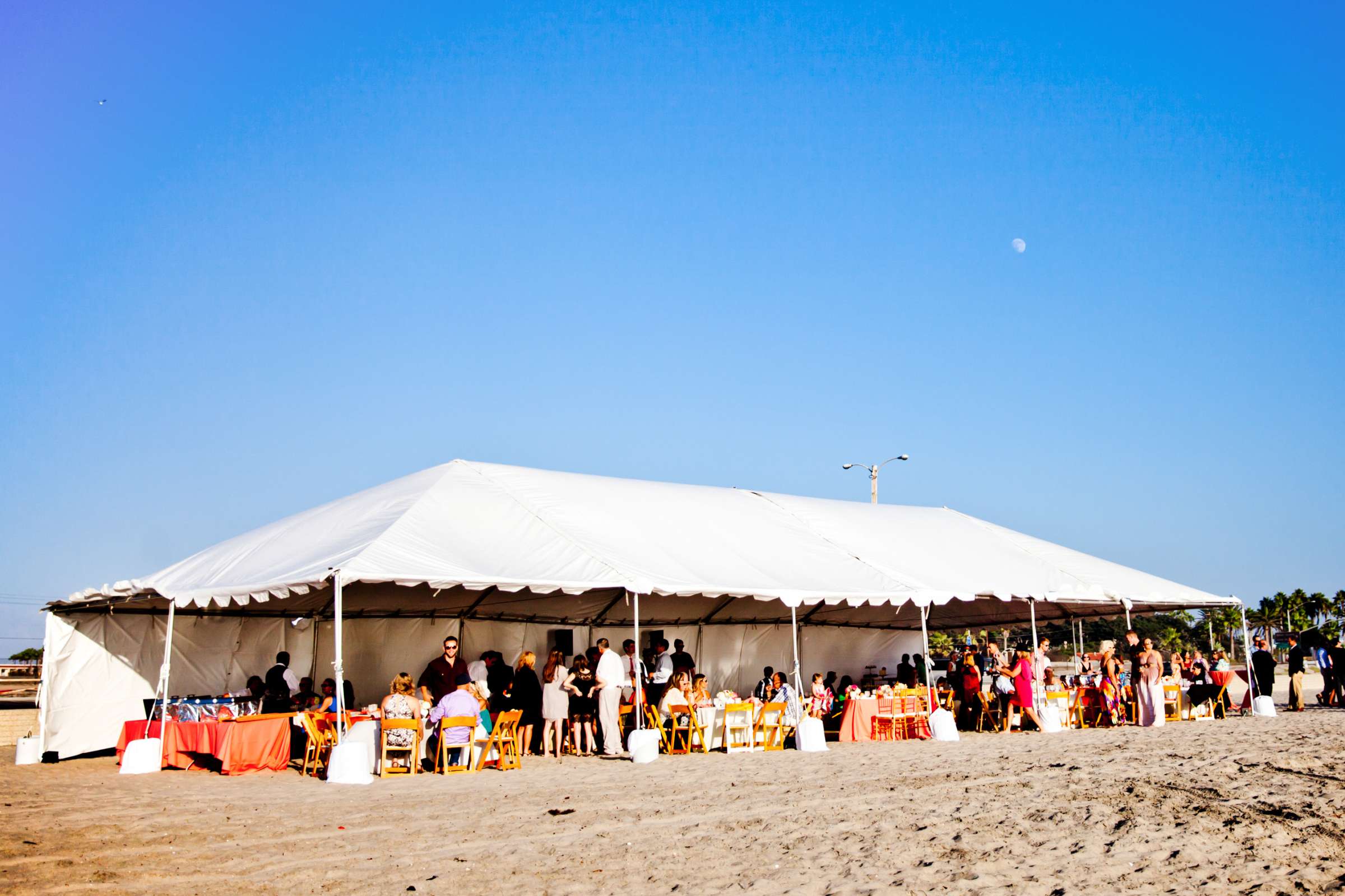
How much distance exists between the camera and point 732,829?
19.8ft

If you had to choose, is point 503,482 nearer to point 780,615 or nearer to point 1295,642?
point 780,615

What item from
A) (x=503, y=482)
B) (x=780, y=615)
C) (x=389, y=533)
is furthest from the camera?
(x=780, y=615)

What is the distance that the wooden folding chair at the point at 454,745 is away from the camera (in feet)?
30.8

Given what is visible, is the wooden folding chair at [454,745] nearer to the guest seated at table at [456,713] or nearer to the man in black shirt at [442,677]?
the guest seated at table at [456,713]

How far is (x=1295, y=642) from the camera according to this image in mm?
16953

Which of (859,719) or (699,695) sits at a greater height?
(699,695)

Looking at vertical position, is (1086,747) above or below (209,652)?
below

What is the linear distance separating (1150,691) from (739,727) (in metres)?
5.65

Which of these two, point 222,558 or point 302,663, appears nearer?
point 222,558

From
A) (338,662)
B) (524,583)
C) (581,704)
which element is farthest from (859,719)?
(338,662)

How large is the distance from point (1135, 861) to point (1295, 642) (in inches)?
569

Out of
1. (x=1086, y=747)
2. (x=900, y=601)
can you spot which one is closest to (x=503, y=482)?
(x=900, y=601)

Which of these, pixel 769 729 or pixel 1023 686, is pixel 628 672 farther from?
pixel 1023 686

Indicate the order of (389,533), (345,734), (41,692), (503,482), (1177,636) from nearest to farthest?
(345,734) < (389,533) < (41,692) < (503,482) < (1177,636)
